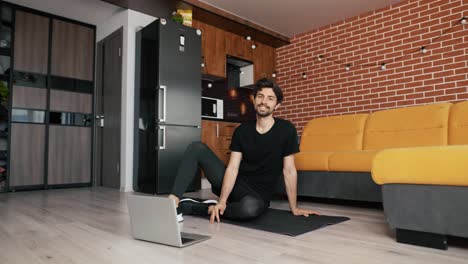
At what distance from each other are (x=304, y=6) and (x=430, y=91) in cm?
186

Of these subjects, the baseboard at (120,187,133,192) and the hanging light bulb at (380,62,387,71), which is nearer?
the baseboard at (120,187,133,192)

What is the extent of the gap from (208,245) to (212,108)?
323 cm

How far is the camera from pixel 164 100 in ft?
12.6

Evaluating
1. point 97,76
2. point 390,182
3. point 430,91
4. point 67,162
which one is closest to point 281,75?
point 430,91

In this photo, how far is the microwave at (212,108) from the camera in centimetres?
460

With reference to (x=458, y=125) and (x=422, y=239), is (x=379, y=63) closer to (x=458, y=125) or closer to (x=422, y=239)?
(x=458, y=125)

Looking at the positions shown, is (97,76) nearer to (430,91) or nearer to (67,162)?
(67,162)

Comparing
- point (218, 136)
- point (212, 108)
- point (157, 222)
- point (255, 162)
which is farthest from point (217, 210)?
point (212, 108)

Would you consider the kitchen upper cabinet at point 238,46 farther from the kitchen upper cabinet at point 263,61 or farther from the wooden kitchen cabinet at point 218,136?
the wooden kitchen cabinet at point 218,136

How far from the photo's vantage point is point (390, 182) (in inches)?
65.5

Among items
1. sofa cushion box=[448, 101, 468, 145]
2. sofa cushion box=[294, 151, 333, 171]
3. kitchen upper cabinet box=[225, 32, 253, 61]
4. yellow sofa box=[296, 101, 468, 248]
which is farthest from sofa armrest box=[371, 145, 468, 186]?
kitchen upper cabinet box=[225, 32, 253, 61]

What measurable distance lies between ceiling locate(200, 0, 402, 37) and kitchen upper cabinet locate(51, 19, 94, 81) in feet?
6.71

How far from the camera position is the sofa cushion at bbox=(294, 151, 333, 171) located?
9.86 ft

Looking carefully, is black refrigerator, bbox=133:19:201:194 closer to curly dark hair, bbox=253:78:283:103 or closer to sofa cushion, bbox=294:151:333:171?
sofa cushion, bbox=294:151:333:171
